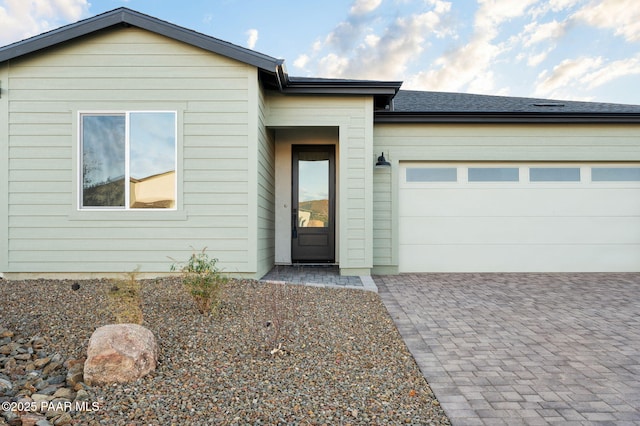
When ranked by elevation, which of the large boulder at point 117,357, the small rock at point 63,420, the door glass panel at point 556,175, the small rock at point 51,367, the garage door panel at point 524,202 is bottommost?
the small rock at point 63,420

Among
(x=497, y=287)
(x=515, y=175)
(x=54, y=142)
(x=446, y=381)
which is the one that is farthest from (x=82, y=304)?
(x=515, y=175)

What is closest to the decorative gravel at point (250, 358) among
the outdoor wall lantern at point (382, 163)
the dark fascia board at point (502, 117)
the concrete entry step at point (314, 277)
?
the concrete entry step at point (314, 277)

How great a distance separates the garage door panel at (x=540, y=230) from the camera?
742cm

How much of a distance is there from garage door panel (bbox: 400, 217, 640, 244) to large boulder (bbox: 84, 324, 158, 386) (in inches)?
226

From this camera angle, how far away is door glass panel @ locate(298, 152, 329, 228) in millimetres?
8070

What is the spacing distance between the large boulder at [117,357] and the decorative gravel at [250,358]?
75mm

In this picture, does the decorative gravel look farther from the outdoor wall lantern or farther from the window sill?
the outdoor wall lantern

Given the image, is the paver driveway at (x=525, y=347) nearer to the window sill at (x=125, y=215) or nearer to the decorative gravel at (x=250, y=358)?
the decorative gravel at (x=250, y=358)

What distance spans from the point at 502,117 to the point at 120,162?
649 cm

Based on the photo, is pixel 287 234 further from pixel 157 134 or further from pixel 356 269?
pixel 157 134

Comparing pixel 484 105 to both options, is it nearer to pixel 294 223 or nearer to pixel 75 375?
pixel 294 223

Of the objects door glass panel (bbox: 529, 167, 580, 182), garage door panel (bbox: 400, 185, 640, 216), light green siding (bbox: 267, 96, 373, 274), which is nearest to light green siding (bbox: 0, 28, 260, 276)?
light green siding (bbox: 267, 96, 373, 274)

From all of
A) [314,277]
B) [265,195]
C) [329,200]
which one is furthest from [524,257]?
[265,195]

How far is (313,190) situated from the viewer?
8.10 meters
